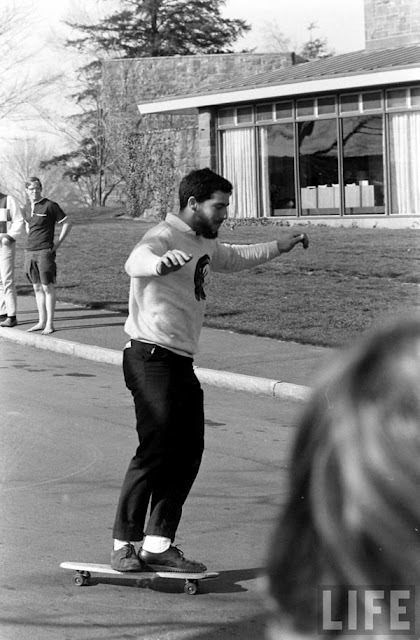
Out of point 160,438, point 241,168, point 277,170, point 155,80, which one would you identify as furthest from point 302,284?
point 155,80

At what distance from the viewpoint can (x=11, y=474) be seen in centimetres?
751

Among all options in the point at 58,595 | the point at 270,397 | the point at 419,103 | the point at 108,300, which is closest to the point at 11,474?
the point at 58,595

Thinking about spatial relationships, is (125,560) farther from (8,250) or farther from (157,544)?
(8,250)

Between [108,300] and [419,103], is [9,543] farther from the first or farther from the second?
[419,103]

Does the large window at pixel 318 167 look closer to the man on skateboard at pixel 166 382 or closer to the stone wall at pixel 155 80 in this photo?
the stone wall at pixel 155 80

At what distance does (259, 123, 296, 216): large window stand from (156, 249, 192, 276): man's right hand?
24.5 m

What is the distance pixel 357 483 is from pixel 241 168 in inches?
1173

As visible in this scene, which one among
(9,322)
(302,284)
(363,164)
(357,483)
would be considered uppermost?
(363,164)

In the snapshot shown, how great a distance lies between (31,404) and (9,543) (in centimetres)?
Answer: 425

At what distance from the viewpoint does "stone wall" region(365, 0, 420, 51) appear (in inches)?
1212

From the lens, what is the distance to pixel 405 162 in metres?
27.2

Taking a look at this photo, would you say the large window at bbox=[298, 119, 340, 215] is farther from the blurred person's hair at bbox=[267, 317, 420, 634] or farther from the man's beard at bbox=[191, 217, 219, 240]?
the blurred person's hair at bbox=[267, 317, 420, 634]

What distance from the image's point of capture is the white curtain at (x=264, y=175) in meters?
29.9

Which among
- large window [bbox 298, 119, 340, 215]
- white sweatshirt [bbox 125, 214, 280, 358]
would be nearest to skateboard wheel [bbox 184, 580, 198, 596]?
white sweatshirt [bbox 125, 214, 280, 358]
